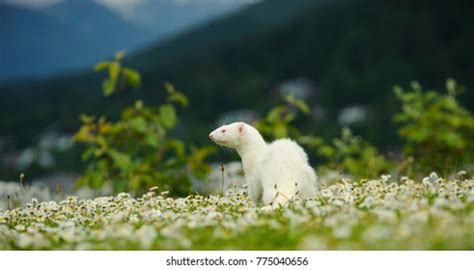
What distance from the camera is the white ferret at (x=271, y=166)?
5844mm

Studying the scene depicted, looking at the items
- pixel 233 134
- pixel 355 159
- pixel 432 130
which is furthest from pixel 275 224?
pixel 355 159

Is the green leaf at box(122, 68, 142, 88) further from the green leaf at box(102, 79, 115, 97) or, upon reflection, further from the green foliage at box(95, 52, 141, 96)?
the green leaf at box(102, 79, 115, 97)

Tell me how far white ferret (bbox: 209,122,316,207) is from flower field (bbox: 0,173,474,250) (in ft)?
0.61

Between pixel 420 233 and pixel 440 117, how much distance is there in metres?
6.56

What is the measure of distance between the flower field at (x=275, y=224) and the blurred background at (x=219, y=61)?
199 cm

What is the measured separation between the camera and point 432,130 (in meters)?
10.1

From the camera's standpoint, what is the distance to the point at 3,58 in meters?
8.86

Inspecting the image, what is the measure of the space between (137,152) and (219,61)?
50.8m

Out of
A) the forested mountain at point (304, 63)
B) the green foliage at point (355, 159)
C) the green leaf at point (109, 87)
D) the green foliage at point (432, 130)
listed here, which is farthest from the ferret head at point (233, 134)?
the forested mountain at point (304, 63)

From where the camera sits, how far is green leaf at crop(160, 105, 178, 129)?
9.05 metres

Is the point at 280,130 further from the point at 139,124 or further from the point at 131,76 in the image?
the point at 131,76

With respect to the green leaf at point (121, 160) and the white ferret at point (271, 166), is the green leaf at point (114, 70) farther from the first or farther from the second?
the white ferret at point (271, 166)
